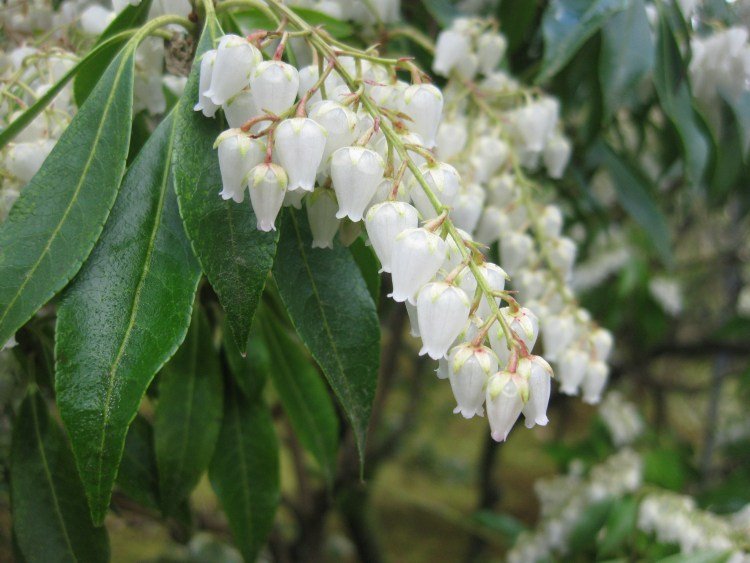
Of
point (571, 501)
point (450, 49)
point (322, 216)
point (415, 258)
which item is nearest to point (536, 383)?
point (415, 258)

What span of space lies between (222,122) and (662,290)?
7.21 feet

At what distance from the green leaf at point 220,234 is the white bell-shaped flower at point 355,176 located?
0.08 m

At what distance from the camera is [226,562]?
6.50ft

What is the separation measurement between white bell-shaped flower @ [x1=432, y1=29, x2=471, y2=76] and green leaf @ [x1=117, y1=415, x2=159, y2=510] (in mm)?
741

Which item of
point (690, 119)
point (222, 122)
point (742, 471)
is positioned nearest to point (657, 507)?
point (742, 471)

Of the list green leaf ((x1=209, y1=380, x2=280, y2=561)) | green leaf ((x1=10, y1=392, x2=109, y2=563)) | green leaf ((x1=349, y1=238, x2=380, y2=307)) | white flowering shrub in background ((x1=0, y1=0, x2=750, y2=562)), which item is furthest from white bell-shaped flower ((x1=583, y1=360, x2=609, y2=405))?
green leaf ((x1=10, y1=392, x2=109, y2=563))

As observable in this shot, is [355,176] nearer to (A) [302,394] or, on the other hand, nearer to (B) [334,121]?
(B) [334,121]

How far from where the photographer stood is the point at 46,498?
90 cm

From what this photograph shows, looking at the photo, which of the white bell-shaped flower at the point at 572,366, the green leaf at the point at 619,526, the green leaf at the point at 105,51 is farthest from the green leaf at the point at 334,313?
the green leaf at the point at 619,526

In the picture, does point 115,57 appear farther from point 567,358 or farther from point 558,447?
point 558,447

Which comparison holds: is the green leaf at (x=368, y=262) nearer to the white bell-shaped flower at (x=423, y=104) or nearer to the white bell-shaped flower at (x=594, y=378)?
the white bell-shaped flower at (x=423, y=104)

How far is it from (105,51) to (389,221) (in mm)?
434

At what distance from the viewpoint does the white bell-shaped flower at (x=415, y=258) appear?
2.05 feet

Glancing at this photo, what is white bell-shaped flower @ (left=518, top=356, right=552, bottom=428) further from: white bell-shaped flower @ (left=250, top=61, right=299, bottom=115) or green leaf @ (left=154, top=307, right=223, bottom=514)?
green leaf @ (left=154, top=307, right=223, bottom=514)
